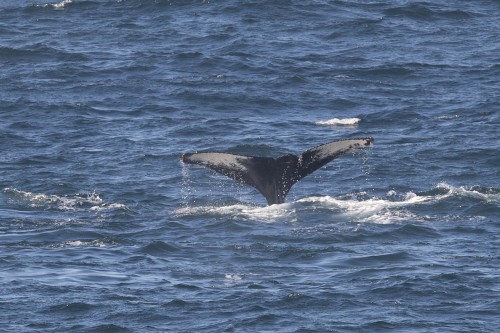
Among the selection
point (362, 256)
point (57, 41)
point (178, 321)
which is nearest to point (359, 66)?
point (57, 41)

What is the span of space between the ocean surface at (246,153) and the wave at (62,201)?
0.08 meters

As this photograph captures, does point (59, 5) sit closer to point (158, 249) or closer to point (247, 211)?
point (247, 211)

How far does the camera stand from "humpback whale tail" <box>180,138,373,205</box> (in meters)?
24.0

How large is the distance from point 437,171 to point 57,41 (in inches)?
769

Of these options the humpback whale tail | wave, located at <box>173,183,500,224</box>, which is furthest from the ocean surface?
the humpback whale tail

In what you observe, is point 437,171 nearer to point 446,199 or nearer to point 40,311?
point 446,199

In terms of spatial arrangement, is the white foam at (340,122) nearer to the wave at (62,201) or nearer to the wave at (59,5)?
the wave at (62,201)

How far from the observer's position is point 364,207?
26109 mm

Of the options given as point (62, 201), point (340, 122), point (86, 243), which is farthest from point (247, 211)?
point (340, 122)

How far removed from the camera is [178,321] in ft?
65.2

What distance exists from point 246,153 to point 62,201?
6134mm

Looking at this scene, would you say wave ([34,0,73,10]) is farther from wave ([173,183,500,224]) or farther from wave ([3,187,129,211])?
wave ([173,183,500,224])

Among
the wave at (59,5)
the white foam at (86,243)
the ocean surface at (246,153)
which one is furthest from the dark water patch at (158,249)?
the wave at (59,5)

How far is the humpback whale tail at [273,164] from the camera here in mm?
23981
